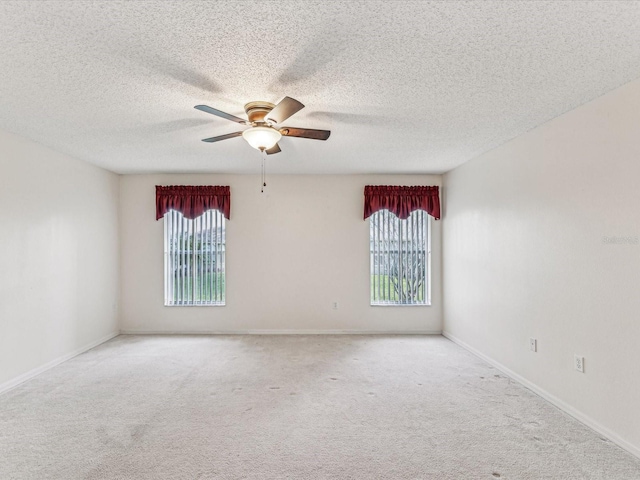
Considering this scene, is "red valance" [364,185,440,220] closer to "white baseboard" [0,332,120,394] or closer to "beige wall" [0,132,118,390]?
"beige wall" [0,132,118,390]

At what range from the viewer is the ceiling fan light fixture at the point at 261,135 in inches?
103

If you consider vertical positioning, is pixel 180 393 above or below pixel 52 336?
below

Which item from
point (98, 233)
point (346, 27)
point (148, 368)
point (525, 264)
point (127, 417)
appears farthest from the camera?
point (98, 233)

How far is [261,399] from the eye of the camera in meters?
3.11

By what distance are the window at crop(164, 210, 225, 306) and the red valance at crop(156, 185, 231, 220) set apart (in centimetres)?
16

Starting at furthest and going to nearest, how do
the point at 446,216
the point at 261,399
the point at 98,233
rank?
the point at 446,216 < the point at 98,233 < the point at 261,399

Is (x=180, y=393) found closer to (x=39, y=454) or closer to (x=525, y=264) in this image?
(x=39, y=454)

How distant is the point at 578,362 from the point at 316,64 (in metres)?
2.99

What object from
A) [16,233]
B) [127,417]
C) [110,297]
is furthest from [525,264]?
[110,297]

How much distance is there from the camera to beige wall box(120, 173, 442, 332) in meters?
5.49

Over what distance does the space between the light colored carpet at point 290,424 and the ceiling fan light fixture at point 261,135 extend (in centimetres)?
214

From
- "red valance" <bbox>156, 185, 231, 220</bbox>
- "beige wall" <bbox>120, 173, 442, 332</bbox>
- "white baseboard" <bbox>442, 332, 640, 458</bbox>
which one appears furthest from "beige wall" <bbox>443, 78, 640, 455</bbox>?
"red valance" <bbox>156, 185, 231, 220</bbox>

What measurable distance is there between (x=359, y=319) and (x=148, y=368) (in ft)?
9.80

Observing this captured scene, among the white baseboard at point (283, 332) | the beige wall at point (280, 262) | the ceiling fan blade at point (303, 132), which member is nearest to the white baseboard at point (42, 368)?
the white baseboard at point (283, 332)
